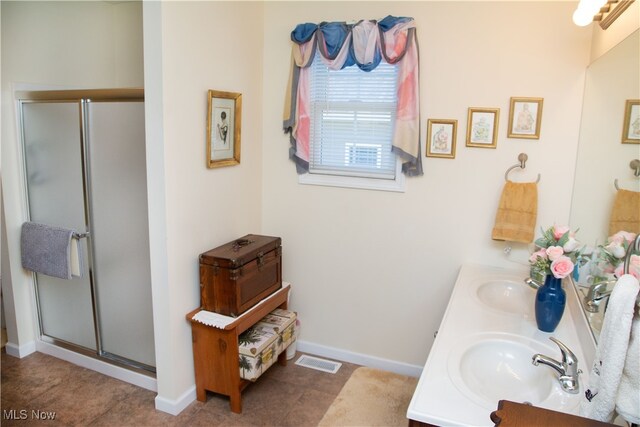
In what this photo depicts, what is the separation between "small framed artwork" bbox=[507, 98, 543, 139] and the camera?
2.47 m

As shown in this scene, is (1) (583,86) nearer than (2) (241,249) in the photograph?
Yes

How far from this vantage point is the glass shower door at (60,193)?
2725mm

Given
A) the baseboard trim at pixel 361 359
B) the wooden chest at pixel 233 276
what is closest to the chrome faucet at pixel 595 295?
the baseboard trim at pixel 361 359

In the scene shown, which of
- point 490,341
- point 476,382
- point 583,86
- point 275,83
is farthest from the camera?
point 275,83

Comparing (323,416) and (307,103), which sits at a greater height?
(307,103)

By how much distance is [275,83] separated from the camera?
3.02 m

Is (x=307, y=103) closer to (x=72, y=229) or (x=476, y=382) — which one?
(x=72, y=229)

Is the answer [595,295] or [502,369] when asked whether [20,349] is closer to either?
[502,369]

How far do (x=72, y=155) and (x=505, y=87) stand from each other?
8.09ft

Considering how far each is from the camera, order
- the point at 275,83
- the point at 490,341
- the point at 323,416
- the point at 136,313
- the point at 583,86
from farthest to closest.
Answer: the point at 275,83
the point at 136,313
the point at 323,416
the point at 583,86
the point at 490,341

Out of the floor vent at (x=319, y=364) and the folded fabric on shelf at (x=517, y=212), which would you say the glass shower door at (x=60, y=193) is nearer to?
the floor vent at (x=319, y=364)

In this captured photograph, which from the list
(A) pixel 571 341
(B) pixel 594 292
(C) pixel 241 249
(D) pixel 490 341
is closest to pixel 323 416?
(C) pixel 241 249

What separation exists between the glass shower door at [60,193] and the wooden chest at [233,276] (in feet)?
2.78

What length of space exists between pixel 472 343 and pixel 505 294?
0.81 m
